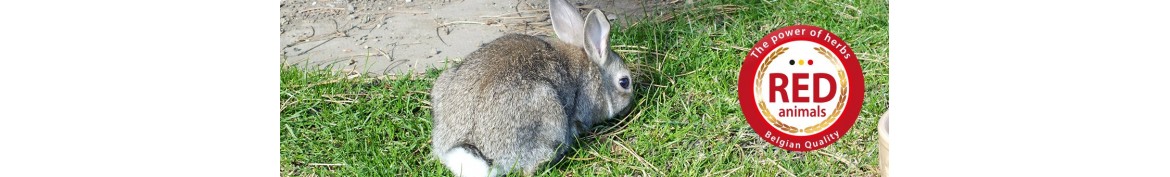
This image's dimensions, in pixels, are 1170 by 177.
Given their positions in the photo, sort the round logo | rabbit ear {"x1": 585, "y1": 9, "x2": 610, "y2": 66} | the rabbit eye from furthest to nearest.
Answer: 1. the rabbit eye
2. rabbit ear {"x1": 585, "y1": 9, "x2": 610, "y2": 66}
3. the round logo

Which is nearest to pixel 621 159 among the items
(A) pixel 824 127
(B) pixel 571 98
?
(B) pixel 571 98

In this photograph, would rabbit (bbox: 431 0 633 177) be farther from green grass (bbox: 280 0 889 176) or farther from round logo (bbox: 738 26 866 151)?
round logo (bbox: 738 26 866 151)

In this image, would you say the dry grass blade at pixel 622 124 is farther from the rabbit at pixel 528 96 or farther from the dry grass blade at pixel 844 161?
the dry grass blade at pixel 844 161

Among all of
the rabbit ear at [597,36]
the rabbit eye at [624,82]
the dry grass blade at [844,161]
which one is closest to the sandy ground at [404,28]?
the rabbit ear at [597,36]

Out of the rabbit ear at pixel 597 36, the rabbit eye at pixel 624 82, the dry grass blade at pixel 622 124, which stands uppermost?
the rabbit ear at pixel 597 36

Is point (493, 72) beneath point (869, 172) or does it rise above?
above

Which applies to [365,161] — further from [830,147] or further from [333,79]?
[830,147]

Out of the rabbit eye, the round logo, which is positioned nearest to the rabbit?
the rabbit eye
